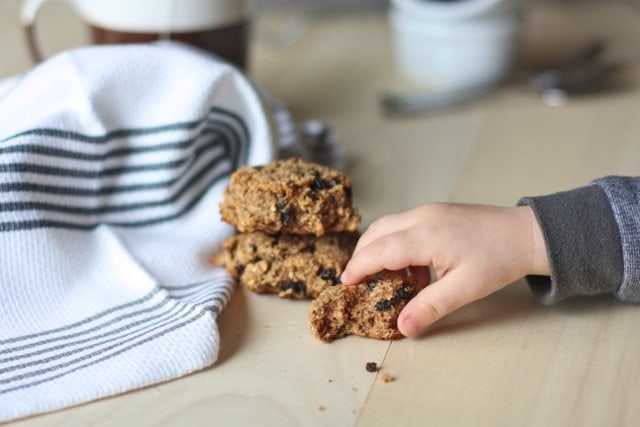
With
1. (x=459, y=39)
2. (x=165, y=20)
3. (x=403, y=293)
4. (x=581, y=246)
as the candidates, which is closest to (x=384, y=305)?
(x=403, y=293)

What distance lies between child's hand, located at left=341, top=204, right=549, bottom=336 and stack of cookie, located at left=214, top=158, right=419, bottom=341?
0.02 meters

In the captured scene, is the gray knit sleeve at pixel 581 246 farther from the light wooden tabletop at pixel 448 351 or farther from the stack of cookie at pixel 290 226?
the stack of cookie at pixel 290 226

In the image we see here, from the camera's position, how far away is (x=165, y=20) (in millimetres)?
872

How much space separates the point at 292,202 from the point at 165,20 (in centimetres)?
35

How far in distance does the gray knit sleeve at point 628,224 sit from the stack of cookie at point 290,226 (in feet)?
0.64

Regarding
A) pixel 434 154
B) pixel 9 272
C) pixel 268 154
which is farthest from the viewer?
pixel 434 154

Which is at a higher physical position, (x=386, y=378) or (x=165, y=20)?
(x=165, y=20)

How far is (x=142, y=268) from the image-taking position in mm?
661

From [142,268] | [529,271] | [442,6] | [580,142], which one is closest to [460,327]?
[529,271]

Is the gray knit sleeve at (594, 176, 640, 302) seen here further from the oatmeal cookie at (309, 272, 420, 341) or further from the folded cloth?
the folded cloth

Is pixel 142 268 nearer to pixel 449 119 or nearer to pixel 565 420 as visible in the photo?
pixel 565 420

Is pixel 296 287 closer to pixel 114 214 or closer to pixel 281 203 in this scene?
pixel 281 203

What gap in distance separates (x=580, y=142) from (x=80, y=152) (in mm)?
568

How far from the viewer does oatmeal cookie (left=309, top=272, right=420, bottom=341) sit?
0.60 metres
